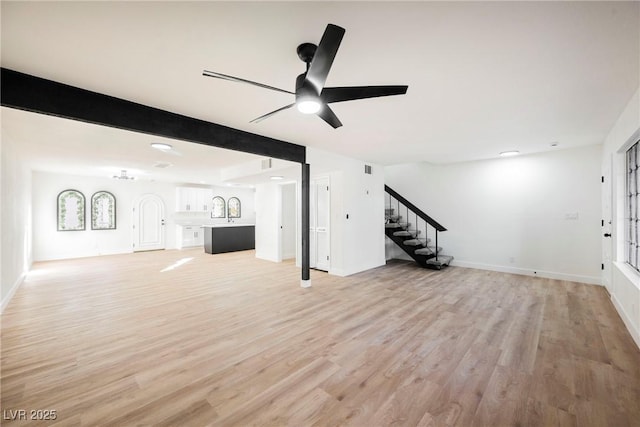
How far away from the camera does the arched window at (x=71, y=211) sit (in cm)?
776

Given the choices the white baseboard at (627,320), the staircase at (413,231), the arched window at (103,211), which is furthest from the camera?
the arched window at (103,211)

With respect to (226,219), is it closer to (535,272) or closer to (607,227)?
(535,272)

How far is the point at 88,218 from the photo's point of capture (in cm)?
822

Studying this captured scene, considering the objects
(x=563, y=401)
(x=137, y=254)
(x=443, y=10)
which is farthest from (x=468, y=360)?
(x=137, y=254)

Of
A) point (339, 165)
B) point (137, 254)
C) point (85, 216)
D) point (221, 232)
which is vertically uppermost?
point (339, 165)

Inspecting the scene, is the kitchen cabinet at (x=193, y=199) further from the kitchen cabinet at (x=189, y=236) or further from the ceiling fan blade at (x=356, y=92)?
the ceiling fan blade at (x=356, y=92)

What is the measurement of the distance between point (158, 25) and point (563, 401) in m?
3.76

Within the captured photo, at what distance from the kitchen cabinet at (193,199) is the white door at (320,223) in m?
6.06

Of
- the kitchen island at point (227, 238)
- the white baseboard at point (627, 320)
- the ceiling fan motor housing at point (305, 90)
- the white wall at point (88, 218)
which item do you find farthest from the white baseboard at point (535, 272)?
the white wall at point (88, 218)

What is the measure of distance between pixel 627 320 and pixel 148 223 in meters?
11.7

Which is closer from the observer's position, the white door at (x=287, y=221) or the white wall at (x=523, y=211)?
the white wall at (x=523, y=211)

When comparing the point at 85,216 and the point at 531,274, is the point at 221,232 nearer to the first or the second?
the point at 85,216

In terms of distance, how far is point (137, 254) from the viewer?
8602mm

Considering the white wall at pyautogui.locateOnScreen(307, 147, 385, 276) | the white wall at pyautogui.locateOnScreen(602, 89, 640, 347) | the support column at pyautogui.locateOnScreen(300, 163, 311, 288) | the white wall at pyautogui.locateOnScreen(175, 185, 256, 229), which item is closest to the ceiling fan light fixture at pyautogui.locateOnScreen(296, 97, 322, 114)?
the support column at pyautogui.locateOnScreen(300, 163, 311, 288)
